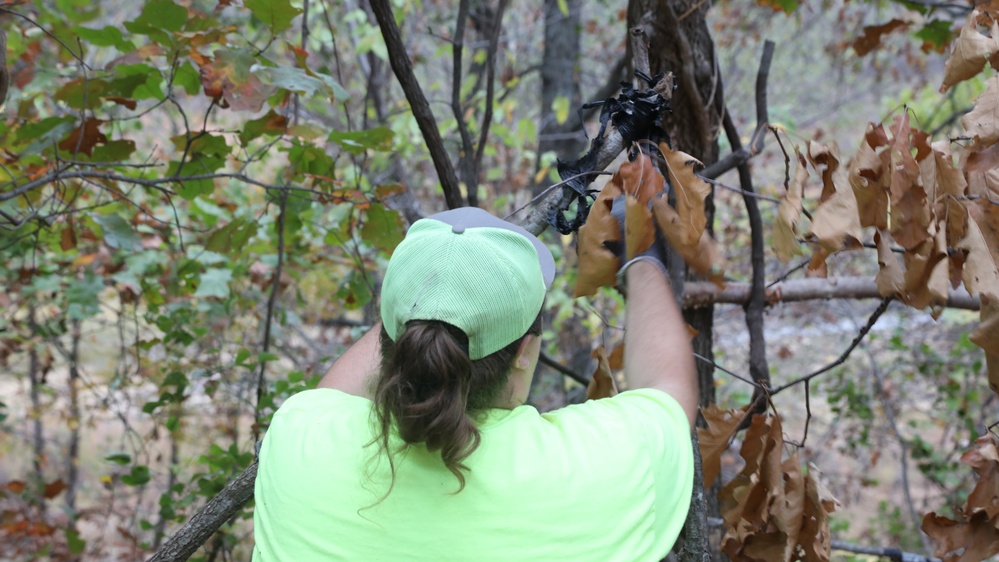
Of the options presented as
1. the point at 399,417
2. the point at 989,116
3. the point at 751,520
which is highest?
the point at 989,116

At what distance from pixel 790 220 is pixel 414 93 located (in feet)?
3.62

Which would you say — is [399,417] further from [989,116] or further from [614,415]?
[989,116]

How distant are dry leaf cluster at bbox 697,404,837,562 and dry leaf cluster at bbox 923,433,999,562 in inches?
9.3

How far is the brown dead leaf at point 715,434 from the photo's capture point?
166 centimetres

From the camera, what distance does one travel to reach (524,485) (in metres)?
0.97

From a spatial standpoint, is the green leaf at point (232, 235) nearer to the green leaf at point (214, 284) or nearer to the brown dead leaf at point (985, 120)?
the green leaf at point (214, 284)

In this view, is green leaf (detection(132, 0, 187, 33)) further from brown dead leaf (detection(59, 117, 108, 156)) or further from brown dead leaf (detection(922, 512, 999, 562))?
brown dead leaf (detection(922, 512, 999, 562))

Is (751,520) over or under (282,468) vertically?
under

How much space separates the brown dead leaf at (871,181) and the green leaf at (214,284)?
91.3 inches

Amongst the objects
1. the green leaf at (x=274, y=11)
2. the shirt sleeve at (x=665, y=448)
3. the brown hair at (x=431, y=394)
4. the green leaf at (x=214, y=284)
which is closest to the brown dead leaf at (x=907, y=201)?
the shirt sleeve at (x=665, y=448)

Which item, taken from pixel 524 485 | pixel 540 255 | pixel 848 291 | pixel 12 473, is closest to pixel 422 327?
pixel 524 485

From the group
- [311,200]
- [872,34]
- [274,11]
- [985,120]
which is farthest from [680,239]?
[872,34]

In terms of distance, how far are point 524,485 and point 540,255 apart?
45 centimetres

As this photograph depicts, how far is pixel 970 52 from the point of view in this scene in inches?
53.3
